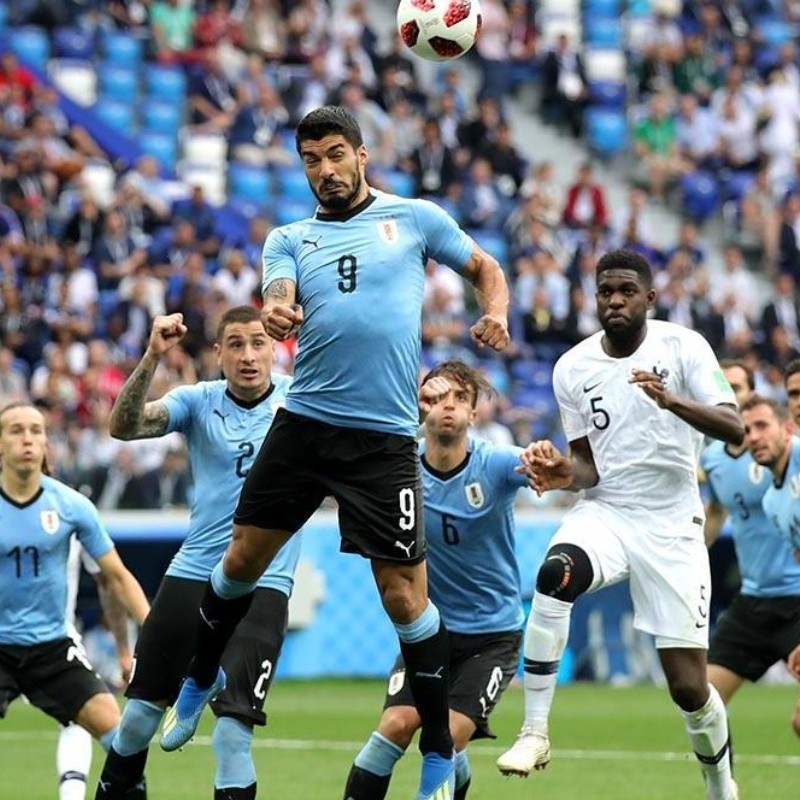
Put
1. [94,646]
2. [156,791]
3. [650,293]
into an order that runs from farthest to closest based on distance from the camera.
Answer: [94,646] → [156,791] → [650,293]

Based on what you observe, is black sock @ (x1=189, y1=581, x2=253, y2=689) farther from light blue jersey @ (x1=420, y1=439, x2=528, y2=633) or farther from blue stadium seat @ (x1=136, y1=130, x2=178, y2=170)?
blue stadium seat @ (x1=136, y1=130, x2=178, y2=170)

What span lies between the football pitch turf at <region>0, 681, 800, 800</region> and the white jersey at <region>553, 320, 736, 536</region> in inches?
101

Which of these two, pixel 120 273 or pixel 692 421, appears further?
pixel 120 273

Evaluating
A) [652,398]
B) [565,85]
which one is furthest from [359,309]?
[565,85]

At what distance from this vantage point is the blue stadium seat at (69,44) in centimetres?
2559

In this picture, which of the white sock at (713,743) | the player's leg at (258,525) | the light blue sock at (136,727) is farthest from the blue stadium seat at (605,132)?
the player's leg at (258,525)

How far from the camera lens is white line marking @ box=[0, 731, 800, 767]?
45.7 ft

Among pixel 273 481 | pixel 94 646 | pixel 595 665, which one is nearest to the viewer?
pixel 273 481

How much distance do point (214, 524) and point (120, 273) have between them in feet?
41.4

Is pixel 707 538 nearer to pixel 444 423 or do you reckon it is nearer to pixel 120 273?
pixel 444 423

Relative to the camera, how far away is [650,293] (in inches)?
394

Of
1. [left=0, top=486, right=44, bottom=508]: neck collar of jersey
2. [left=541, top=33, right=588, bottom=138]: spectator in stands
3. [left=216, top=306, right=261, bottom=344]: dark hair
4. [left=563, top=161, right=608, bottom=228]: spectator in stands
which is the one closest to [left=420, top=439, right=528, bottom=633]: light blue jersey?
[left=216, top=306, right=261, bottom=344]: dark hair

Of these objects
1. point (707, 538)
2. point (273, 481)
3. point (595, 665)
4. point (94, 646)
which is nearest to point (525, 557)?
point (595, 665)

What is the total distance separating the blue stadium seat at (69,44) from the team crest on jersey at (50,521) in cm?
1558
